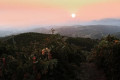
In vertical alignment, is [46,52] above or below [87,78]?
above

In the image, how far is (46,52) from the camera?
25.6ft

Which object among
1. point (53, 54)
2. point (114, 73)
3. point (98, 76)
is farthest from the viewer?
point (98, 76)

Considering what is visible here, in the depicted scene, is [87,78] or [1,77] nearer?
[1,77]

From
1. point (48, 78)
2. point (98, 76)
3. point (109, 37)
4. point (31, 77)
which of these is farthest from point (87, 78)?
point (109, 37)

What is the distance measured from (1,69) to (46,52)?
100 inches

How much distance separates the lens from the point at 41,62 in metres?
6.81

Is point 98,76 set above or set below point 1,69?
below

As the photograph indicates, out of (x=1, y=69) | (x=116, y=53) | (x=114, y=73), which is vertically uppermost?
(x=116, y=53)

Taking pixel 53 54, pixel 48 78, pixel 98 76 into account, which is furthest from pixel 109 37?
pixel 48 78

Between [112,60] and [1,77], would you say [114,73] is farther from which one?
[1,77]

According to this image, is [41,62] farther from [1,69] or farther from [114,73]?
[114,73]

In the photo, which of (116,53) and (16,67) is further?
(116,53)

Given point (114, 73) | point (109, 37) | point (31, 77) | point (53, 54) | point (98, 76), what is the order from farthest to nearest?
point (109, 37) → point (98, 76) → point (53, 54) → point (114, 73) → point (31, 77)

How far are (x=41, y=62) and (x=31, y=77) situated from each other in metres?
0.92
